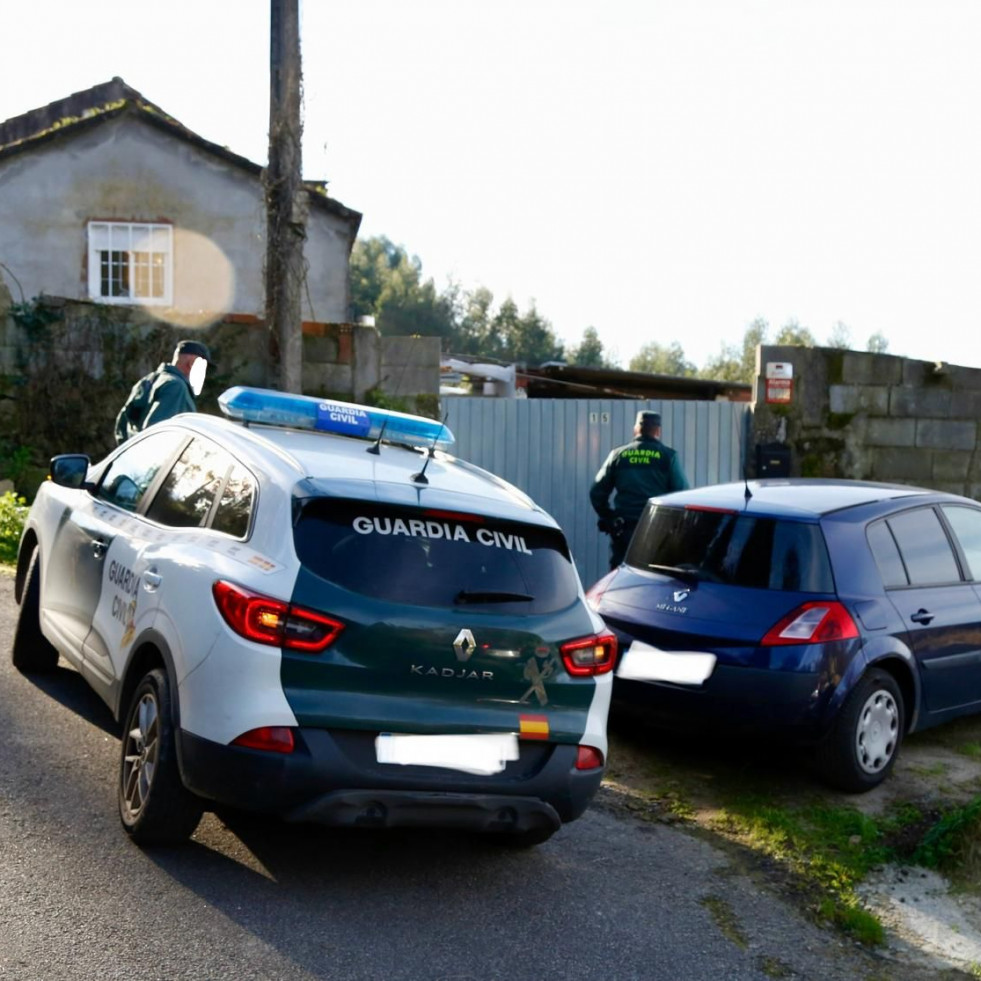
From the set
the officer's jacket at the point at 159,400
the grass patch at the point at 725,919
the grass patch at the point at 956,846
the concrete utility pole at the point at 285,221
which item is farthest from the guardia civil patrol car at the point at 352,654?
the concrete utility pole at the point at 285,221

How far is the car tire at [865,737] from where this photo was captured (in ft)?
20.2

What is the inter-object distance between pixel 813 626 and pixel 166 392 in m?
4.52

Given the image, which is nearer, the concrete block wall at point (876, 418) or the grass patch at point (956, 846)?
the grass patch at point (956, 846)

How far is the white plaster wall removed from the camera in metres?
21.8

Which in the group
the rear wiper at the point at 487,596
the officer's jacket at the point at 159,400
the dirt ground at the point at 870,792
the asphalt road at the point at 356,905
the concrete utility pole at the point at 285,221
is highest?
the concrete utility pole at the point at 285,221

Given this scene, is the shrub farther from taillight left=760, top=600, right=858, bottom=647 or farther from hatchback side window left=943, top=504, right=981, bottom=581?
hatchback side window left=943, top=504, right=981, bottom=581

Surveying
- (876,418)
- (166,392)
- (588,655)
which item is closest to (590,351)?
(876,418)

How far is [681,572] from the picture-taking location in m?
6.76

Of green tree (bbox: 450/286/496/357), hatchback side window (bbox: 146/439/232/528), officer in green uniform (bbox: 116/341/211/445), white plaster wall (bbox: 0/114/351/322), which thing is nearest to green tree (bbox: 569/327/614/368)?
green tree (bbox: 450/286/496/357)

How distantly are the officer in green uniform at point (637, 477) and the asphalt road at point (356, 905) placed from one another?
4.54m

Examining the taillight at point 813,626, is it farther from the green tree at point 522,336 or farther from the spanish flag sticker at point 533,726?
the green tree at point 522,336

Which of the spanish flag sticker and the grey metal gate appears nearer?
the spanish flag sticker

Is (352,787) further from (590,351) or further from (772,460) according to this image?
(590,351)

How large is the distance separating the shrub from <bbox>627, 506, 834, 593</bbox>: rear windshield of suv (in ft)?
19.4
